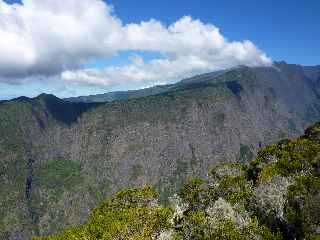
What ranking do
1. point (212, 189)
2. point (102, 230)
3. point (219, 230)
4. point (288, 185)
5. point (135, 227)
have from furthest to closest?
point (212, 189) → point (288, 185) → point (102, 230) → point (135, 227) → point (219, 230)

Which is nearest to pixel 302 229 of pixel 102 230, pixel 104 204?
pixel 102 230

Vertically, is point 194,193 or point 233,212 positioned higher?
point 233,212

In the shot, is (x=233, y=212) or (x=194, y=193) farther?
(x=194, y=193)

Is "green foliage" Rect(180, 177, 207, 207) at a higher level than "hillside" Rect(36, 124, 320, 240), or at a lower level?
lower

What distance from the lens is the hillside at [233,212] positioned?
7756 centimetres

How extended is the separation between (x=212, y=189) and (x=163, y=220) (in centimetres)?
4286

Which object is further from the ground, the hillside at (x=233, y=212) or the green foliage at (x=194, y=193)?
the hillside at (x=233, y=212)

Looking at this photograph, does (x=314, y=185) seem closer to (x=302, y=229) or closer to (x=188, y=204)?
(x=302, y=229)

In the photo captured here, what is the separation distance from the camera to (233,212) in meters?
89.3

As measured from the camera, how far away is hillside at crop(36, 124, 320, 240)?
7756 cm

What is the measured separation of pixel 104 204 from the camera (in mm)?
118625

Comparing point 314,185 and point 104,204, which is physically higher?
point 314,185

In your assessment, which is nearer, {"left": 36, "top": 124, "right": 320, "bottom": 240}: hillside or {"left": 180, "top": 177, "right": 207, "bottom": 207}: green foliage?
{"left": 36, "top": 124, "right": 320, "bottom": 240}: hillside

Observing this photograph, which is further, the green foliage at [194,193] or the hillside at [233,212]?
the green foliage at [194,193]
